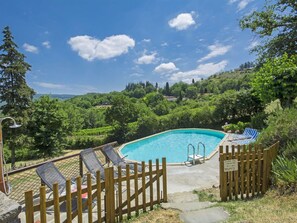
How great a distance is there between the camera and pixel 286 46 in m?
14.2

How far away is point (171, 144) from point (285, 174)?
514 inches

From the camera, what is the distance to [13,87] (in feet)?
62.0

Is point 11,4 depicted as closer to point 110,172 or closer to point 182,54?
point 110,172

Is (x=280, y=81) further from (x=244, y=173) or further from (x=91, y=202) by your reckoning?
(x=91, y=202)

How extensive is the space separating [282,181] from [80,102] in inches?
3139

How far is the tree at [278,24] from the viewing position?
13.3 metres

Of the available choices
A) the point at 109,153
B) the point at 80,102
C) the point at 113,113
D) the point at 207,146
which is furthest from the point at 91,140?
the point at 80,102

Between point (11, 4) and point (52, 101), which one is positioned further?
point (52, 101)

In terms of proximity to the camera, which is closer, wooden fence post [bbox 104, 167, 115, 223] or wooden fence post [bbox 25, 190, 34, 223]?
wooden fence post [bbox 25, 190, 34, 223]

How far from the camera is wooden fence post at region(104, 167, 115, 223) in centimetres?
365

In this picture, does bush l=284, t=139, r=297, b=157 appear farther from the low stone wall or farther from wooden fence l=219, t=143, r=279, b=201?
the low stone wall

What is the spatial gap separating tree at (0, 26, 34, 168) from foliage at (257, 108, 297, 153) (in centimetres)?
1856

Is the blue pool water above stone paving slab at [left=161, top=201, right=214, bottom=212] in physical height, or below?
below

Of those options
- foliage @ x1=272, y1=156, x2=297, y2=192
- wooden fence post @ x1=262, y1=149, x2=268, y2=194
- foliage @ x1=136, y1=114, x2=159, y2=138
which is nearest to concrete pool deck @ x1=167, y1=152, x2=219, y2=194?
wooden fence post @ x1=262, y1=149, x2=268, y2=194
